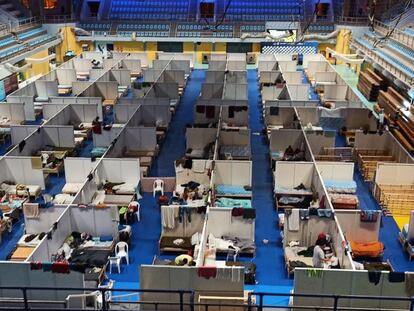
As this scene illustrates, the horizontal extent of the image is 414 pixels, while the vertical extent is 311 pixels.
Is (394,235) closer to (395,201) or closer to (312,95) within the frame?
(395,201)

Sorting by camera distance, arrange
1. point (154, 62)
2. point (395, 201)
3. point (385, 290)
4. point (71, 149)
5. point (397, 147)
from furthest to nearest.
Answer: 1. point (154, 62)
2. point (71, 149)
3. point (397, 147)
4. point (395, 201)
5. point (385, 290)

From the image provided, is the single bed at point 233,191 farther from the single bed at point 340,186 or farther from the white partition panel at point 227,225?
the single bed at point 340,186

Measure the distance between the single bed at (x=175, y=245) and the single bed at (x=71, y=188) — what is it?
381 cm

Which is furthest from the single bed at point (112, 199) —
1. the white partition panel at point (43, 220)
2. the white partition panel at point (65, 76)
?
the white partition panel at point (65, 76)

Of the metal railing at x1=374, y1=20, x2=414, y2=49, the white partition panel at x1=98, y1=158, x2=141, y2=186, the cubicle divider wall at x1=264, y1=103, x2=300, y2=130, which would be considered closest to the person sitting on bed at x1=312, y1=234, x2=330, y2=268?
the white partition panel at x1=98, y1=158, x2=141, y2=186

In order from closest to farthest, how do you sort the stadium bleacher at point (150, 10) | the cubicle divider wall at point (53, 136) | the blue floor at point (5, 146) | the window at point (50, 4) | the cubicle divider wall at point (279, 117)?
the cubicle divider wall at point (53, 136), the blue floor at point (5, 146), the cubicle divider wall at point (279, 117), the window at point (50, 4), the stadium bleacher at point (150, 10)

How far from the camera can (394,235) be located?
13508 millimetres

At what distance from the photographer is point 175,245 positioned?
1255cm

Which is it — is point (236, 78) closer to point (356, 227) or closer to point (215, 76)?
point (215, 76)

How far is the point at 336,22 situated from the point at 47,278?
36.3m

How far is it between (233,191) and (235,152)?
296cm

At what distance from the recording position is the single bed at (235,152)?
57.5ft

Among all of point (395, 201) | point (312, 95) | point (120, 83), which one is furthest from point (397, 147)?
point (120, 83)

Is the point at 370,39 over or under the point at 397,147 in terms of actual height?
over
